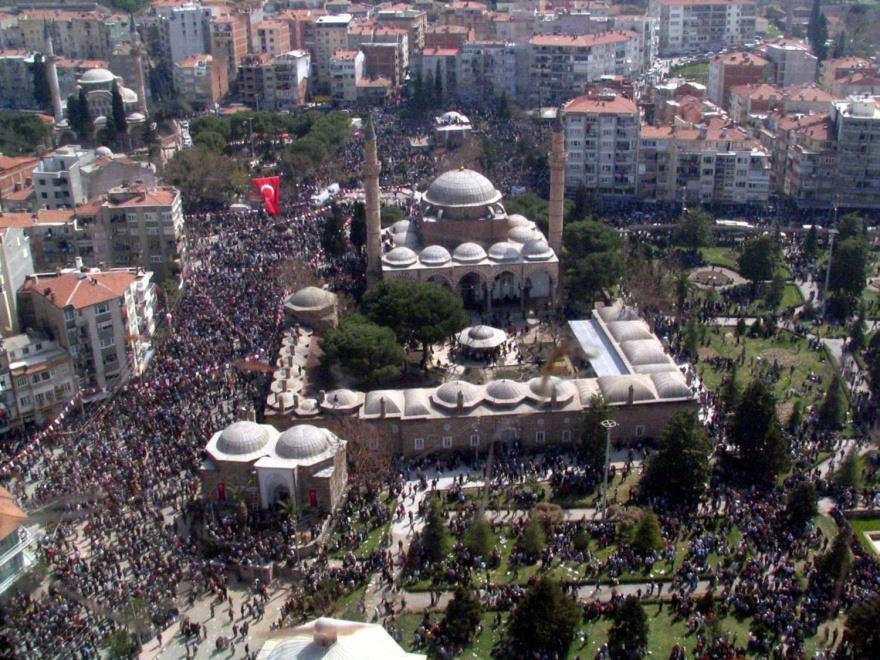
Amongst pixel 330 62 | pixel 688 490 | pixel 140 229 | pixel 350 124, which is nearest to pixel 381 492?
pixel 688 490

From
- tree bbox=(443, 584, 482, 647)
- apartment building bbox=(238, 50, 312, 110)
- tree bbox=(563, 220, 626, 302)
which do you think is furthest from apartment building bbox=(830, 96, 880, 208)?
apartment building bbox=(238, 50, 312, 110)

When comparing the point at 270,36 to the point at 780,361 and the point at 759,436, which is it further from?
the point at 759,436

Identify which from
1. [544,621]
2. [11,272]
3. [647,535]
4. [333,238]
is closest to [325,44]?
[333,238]

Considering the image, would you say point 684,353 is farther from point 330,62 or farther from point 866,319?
point 330,62

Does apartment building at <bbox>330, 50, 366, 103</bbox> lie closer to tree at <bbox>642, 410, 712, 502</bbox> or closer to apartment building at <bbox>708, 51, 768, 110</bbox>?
apartment building at <bbox>708, 51, 768, 110</bbox>

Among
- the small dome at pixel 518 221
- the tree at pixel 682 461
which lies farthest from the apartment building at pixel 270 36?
the tree at pixel 682 461

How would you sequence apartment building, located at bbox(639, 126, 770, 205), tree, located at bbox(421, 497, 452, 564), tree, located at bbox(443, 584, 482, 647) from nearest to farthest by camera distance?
tree, located at bbox(443, 584, 482, 647)
tree, located at bbox(421, 497, 452, 564)
apartment building, located at bbox(639, 126, 770, 205)

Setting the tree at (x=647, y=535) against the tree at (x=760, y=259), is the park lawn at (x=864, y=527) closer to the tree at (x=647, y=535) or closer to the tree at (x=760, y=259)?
the tree at (x=647, y=535)

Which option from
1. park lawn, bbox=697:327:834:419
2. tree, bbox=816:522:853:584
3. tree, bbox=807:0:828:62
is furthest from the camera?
tree, bbox=807:0:828:62
